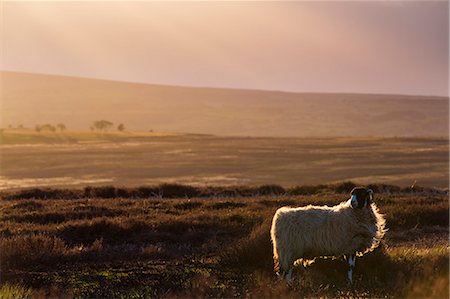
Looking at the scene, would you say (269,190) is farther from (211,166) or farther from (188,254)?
(211,166)

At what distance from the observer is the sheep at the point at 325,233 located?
1237 centimetres

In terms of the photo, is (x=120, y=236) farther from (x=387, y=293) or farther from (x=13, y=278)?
(x=387, y=293)

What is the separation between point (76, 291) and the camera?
12.1m

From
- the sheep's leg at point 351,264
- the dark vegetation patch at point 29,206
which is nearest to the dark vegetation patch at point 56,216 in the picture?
the dark vegetation patch at point 29,206

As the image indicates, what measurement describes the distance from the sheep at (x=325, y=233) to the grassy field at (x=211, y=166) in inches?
1329

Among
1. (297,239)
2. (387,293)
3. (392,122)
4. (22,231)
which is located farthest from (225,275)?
(392,122)

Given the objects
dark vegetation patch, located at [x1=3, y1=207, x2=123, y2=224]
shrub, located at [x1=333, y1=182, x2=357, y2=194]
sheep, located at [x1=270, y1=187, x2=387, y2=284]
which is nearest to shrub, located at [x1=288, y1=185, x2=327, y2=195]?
shrub, located at [x1=333, y1=182, x2=357, y2=194]

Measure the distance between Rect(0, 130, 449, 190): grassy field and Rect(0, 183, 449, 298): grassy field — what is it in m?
23.2

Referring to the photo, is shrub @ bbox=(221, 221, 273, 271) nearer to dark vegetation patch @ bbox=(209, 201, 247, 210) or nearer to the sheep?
the sheep

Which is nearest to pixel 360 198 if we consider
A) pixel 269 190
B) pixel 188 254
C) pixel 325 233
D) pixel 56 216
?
pixel 325 233

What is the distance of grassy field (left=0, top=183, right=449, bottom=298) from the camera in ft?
37.8

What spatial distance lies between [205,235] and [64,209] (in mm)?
7009

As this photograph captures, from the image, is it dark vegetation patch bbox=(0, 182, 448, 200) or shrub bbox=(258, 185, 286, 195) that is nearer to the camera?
dark vegetation patch bbox=(0, 182, 448, 200)

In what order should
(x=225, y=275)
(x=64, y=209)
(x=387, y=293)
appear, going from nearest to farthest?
(x=387, y=293) → (x=225, y=275) → (x=64, y=209)
